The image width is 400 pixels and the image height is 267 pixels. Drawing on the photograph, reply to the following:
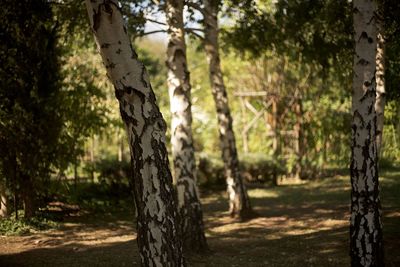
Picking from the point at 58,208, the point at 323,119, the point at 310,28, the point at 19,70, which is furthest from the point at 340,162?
the point at 19,70

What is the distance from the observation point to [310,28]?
1271 cm

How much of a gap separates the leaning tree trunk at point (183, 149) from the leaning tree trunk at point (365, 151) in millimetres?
3136

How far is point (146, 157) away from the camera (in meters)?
4.51

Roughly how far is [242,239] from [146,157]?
6415 mm

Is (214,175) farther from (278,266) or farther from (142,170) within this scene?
(142,170)

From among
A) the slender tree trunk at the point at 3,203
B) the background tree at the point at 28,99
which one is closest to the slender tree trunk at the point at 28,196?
the background tree at the point at 28,99

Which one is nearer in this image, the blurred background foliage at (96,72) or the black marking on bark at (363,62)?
the black marking on bark at (363,62)

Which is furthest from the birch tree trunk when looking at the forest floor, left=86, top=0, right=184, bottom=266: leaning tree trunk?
left=86, top=0, right=184, bottom=266: leaning tree trunk

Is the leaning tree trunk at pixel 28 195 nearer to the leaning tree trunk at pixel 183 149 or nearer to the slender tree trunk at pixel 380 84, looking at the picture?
the leaning tree trunk at pixel 183 149

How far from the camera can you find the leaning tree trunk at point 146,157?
4.41 meters

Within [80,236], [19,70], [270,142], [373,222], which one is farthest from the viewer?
[270,142]

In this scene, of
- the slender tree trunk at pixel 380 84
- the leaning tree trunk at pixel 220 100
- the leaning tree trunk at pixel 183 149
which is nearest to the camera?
the leaning tree trunk at pixel 183 149

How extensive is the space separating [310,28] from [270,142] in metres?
13.1

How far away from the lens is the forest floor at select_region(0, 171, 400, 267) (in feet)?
25.9
